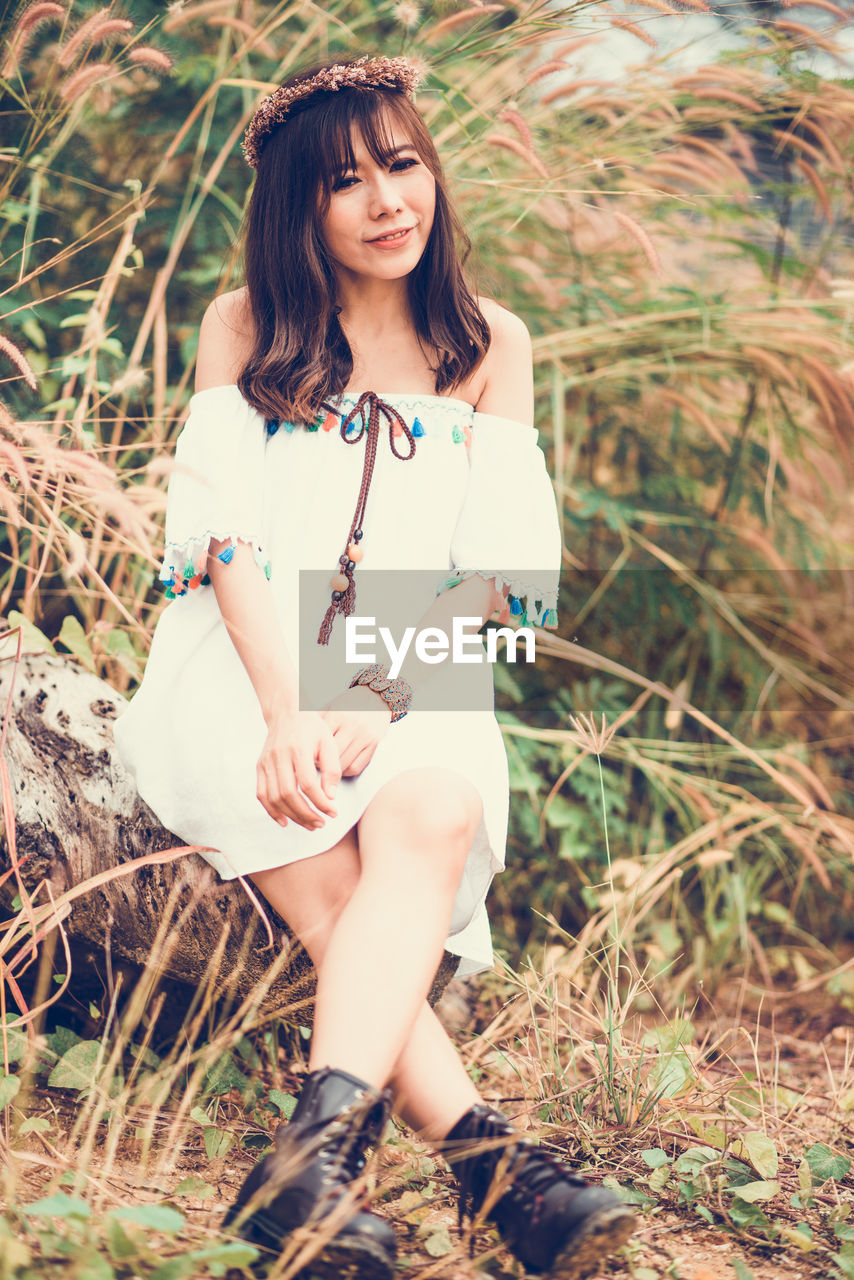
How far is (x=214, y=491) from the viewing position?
1.47m

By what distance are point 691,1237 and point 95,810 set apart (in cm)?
97

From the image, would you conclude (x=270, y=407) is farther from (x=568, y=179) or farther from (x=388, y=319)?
(x=568, y=179)

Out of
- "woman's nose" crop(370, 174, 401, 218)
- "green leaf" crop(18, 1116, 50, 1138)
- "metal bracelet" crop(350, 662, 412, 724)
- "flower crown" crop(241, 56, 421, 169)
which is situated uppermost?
"flower crown" crop(241, 56, 421, 169)

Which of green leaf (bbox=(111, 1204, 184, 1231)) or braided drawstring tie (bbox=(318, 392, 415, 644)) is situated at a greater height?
braided drawstring tie (bbox=(318, 392, 415, 644))

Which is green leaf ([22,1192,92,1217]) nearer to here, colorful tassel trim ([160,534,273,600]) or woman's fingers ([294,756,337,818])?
woman's fingers ([294,756,337,818])

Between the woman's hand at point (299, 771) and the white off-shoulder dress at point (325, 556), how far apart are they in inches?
3.4

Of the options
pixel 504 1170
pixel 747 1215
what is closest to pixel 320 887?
pixel 504 1170

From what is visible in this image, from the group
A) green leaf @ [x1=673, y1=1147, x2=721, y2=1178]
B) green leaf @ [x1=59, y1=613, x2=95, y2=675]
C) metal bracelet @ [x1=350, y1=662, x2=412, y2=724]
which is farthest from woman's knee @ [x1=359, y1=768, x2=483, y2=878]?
green leaf @ [x1=59, y1=613, x2=95, y2=675]

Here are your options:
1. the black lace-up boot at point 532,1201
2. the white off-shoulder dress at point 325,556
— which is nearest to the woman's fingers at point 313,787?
the white off-shoulder dress at point 325,556

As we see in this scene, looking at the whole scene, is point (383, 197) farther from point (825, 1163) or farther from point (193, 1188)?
point (825, 1163)

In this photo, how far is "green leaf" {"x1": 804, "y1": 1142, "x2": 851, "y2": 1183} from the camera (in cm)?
141

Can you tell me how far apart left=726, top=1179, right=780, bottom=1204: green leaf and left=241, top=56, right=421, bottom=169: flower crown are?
5.08 feet

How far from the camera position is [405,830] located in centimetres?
128

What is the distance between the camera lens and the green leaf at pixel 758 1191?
1.35 metres
